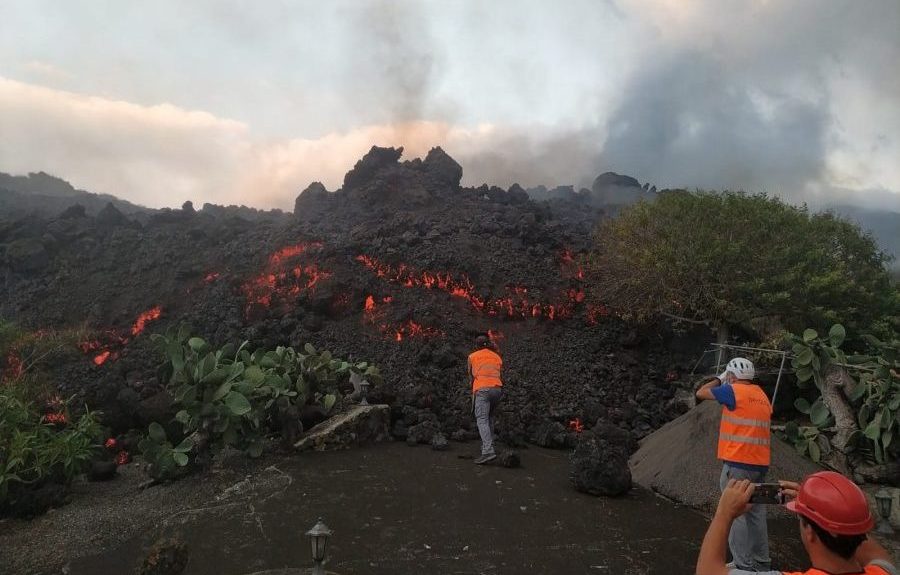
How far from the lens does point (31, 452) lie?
7.82 m

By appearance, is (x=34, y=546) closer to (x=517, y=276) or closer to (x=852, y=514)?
(x=852, y=514)

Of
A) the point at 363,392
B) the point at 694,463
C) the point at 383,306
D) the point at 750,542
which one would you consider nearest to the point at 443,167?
the point at 383,306

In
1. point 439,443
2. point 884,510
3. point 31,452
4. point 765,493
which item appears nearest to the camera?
point 765,493

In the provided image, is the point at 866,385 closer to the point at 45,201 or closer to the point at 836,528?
the point at 836,528

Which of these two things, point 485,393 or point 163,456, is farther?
point 485,393

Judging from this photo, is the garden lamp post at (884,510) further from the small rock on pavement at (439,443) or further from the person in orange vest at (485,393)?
the small rock on pavement at (439,443)

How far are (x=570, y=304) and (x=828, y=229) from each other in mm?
8443

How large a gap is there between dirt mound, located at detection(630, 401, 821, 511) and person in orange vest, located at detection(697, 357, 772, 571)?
2543 millimetres

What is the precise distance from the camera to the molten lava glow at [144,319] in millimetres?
19188

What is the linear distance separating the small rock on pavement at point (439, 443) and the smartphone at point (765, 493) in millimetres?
8411

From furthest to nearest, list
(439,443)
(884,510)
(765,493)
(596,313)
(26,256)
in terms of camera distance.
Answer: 1. (26,256)
2. (596,313)
3. (439,443)
4. (884,510)
5. (765,493)

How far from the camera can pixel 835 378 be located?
10.1m

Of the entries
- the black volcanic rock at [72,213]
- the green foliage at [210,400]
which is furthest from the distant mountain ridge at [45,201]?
the green foliage at [210,400]

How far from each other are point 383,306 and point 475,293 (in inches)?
128
